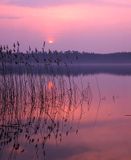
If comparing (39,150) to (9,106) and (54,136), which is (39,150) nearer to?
(54,136)

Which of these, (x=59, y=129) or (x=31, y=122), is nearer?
(x=59, y=129)

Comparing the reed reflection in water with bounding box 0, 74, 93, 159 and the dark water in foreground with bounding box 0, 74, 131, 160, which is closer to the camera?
the dark water in foreground with bounding box 0, 74, 131, 160

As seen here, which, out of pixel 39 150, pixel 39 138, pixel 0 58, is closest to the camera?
pixel 39 150

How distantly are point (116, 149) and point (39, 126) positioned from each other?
7.87 ft

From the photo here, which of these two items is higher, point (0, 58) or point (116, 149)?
point (0, 58)

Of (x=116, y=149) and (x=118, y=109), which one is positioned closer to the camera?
(x=116, y=149)

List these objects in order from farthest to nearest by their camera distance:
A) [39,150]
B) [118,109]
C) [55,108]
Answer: [118,109], [55,108], [39,150]

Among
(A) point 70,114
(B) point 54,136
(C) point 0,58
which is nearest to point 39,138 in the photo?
(B) point 54,136

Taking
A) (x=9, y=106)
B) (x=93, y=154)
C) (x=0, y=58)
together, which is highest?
(x=0, y=58)

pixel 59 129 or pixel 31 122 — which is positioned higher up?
pixel 31 122

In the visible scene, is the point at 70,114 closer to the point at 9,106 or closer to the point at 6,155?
the point at 9,106

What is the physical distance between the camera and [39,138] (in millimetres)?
9148

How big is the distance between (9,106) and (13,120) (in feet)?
1.33

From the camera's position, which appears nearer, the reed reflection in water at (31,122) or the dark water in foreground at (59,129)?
the dark water in foreground at (59,129)
